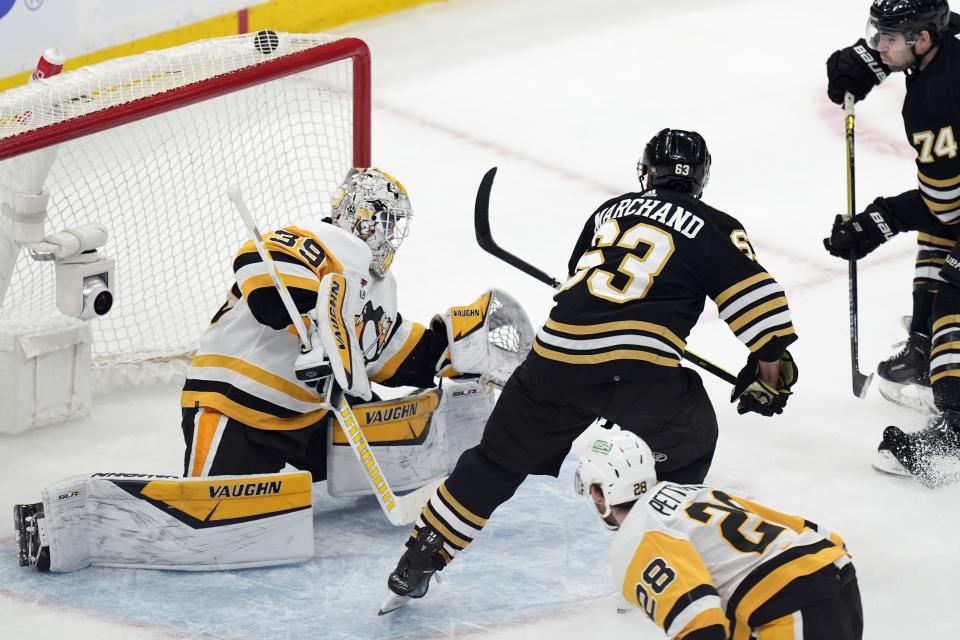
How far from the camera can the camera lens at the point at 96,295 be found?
3.68 meters

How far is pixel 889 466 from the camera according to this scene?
3604 millimetres

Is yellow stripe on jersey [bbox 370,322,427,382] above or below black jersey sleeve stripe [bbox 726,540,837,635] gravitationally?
below

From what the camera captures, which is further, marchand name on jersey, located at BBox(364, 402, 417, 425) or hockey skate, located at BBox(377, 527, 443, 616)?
marchand name on jersey, located at BBox(364, 402, 417, 425)

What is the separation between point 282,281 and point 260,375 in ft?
0.80

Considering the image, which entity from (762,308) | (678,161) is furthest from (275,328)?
(762,308)

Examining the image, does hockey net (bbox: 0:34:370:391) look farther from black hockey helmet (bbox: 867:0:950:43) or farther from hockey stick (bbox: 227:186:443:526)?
black hockey helmet (bbox: 867:0:950:43)

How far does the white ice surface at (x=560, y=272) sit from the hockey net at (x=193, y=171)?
1.09 feet

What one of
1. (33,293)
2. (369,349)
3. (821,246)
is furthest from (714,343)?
(33,293)

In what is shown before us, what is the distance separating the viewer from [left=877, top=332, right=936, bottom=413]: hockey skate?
394 centimetres

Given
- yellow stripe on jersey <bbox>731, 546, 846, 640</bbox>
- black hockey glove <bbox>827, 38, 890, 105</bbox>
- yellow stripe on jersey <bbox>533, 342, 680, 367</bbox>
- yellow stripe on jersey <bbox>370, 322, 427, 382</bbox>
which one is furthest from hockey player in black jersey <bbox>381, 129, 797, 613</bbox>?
black hockey glove <bbox>827, 38, 890, 105</bbox>

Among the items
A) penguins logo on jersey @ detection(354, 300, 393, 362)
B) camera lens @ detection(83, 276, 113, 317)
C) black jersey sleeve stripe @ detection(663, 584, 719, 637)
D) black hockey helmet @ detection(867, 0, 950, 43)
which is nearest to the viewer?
black jersey sleeve stripe @ detection(663, 584, 719, 637)

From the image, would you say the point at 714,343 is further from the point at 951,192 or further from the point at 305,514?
the point at 305,514

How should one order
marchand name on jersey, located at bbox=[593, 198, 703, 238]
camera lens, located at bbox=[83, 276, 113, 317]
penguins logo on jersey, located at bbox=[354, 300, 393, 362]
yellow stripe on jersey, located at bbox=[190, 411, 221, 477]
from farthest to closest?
1. camera lens, located at bbox=[83, 276, 113, 317]
2. penguins logo on jersey, located at bbox=[354, 300, 393, 362]
3. yellow stripe on jersey, located at bbox=[190, 411, 221, 477]
4. marchand name on jersey, located at bbox=[593, 198, 703, 238]

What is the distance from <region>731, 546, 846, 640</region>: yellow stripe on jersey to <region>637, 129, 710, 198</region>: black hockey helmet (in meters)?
0.88
